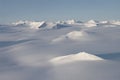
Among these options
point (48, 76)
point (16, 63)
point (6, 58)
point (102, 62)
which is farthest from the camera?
point (6, 58)

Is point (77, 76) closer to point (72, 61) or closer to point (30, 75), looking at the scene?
point (30, 75)

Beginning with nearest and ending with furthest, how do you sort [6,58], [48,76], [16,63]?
1. [48,76]
2. [16,63]
3. [6,58]

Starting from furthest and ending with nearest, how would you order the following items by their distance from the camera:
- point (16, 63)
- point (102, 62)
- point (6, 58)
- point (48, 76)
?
point (6, 58) < point (16, 63) < point (102, 62) < point (48, 76)

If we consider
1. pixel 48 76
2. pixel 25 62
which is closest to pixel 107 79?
pixel 48 76

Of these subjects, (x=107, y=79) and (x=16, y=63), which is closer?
(x=107, y=79)

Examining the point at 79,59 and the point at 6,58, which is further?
the point at 6,58

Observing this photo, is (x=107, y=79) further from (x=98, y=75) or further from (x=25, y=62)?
(x=25, y=62)

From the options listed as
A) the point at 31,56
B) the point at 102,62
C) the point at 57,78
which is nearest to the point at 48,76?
the point at 57,78

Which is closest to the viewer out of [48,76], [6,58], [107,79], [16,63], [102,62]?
[107,79]
